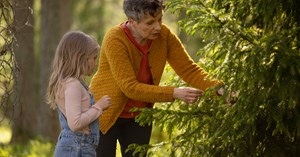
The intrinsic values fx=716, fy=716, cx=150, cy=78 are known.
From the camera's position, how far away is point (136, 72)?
17.8ft

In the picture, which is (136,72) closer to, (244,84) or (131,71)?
(131,71)

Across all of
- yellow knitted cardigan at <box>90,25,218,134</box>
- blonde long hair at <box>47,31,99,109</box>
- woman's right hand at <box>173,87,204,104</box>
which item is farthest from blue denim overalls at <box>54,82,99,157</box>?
woman's right hand at <box>173,87,204,104</box>

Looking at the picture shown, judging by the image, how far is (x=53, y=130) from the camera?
15031 millimetres

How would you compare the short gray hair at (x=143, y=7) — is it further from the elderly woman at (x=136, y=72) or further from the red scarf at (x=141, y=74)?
the red scarf at (x=141, y=74)

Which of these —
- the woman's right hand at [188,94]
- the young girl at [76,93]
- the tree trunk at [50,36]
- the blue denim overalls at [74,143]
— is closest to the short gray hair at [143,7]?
the young girl at [76,93]

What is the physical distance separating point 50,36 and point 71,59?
10.2 meters

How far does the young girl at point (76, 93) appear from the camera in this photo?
Answer: 4793 millimetres

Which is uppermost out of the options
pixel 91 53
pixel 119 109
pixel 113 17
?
pixel 113 17

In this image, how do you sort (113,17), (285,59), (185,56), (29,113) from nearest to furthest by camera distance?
(285,59)
(185,56)
(29,113)
(113,17)

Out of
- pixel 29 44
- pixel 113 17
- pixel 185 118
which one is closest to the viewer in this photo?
pixel 185 118

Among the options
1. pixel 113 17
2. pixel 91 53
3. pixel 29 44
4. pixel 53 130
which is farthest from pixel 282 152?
pixel 113 17

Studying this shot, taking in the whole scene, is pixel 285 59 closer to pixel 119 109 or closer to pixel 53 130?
pixel 119 109

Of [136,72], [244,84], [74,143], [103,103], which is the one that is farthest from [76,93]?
[244,84]

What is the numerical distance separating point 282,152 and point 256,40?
898 mm
